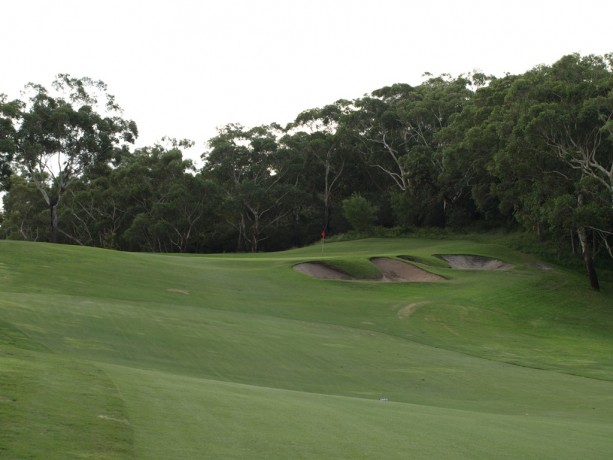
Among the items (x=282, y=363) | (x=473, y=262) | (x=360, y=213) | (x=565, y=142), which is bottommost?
(x=282, y=363)

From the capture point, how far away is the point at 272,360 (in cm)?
1816

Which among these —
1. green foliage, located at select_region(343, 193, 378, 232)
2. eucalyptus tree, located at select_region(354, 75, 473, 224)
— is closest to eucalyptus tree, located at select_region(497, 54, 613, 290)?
eucalyptus tree, located at select_region(354, 75, 473, 224)

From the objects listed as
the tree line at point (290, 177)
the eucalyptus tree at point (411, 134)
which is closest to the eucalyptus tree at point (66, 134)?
the tree line at point (290, 177)

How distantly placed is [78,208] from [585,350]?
79733 millimetres

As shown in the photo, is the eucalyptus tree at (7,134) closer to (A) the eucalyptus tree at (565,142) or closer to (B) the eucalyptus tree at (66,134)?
(B) the eucalyptus tree at (66,134)

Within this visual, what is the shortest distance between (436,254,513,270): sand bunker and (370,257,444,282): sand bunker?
7569 mm

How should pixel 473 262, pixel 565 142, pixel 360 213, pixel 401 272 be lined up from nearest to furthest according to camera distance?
pixel 565 142
pixel 401 272
pixel 473 262
pixel 360 213

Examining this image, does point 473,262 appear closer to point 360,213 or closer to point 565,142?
point 565,142

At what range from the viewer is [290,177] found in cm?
9281

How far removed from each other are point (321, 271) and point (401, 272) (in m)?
6.37

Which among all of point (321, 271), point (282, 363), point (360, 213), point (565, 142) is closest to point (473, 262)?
point (565, 142)

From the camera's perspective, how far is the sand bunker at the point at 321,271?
4300 cm

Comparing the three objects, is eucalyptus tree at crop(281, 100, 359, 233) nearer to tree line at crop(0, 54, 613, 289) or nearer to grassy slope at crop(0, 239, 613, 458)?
tree line at crop(0, 54, 613, 289)

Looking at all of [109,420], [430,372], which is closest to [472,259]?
[430,372]
